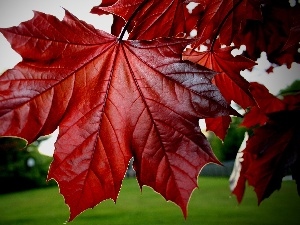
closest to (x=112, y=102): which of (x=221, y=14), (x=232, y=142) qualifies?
(x=221, y=14)

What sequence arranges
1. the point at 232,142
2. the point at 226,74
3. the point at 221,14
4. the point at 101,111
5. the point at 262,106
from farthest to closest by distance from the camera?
the point at 232,142
the point at 262,106
the point at 226,74
the point at 221,14
the point at 101,111

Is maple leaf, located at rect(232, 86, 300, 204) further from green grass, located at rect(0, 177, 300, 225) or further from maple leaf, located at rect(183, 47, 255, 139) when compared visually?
green grass, located at rect(0, 177, 300, 225)

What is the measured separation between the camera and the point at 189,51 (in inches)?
32.7

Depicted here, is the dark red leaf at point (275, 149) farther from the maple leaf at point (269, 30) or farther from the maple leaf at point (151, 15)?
the maple leaf at point (151, 15)

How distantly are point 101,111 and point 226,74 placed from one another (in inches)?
16.5

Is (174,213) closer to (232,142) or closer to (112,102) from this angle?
(112,102)

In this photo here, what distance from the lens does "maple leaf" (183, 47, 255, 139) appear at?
79 centimetres

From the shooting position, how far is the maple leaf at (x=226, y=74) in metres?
0.79

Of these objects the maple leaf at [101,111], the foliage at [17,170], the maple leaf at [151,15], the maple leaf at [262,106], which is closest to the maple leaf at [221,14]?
the maple leaf at [151,15]

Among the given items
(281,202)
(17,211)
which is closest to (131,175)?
(17,211)

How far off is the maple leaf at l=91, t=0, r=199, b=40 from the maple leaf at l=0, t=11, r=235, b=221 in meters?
0.05

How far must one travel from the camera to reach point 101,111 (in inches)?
22.6

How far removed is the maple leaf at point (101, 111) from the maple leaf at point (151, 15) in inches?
2.0

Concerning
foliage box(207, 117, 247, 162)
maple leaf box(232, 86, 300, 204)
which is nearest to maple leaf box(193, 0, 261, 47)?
maple leaf box(232, 86, 300, 204)
